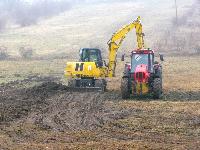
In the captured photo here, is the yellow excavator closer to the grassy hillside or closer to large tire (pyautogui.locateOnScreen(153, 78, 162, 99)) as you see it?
large tire (pyautogui.locateOnScreen(153, 78, 162, 99))

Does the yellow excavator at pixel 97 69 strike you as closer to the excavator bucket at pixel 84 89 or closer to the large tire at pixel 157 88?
the excavator bucket at pixel 84 89

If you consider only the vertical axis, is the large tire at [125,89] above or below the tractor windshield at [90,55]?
below

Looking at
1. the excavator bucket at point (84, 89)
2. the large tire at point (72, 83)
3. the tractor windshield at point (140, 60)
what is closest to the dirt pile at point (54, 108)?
the excavator bucket at point (84, 89)

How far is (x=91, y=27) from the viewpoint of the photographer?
3802 inches

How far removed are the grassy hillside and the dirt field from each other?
39.3 meters

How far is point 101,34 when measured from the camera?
8531 cm

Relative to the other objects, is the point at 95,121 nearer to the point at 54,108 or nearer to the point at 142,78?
the point at 54,108

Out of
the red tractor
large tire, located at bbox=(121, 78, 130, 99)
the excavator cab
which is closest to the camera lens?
the red tractor

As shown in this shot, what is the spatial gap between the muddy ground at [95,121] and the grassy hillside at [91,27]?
40391 mm

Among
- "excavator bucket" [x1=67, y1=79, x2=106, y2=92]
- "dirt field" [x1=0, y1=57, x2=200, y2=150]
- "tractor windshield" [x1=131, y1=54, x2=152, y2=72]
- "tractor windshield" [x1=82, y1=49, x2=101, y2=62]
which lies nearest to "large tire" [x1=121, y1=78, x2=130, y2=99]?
"dirt field" [x1=0, y1=57, x2=200, y2=150]

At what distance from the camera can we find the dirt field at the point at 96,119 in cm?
1452

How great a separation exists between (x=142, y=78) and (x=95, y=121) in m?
A: 6.68

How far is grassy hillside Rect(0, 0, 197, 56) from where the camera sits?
73312mm

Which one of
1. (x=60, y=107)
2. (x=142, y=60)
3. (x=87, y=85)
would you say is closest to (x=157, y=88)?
(x=142, y=60)
